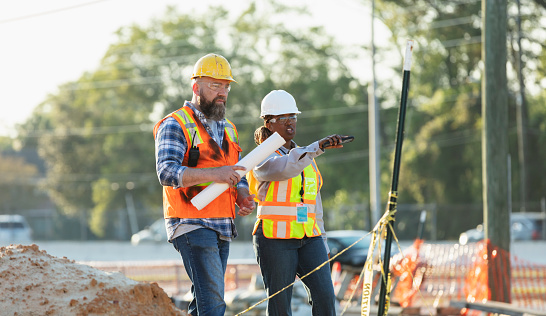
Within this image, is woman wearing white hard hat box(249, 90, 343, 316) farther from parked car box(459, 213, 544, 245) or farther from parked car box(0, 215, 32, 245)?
parked car box(0, 215, 32, 245)

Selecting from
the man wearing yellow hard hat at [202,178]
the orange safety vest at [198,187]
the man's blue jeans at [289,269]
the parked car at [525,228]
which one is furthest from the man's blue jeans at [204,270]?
the parked car at [525,228]

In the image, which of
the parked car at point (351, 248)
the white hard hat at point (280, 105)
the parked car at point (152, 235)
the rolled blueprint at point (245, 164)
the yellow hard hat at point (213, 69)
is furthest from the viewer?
the parked car at point (152, 235)

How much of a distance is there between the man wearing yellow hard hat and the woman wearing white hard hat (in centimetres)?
42

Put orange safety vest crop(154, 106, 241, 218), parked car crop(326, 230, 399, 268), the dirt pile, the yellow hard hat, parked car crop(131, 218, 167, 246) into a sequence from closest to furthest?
the dirt pile
orange safety vest crop(154, 106, 241, 218)
the yellow hard hat
parked car crop(326, 230, 399, 268)
parked car crop(131, 218, 167, 246)

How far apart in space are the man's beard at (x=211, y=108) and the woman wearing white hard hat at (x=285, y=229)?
511 millimetres

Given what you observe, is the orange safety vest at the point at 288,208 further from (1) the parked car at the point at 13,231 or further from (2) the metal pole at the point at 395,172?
(1) the parked car at the point at 13,231

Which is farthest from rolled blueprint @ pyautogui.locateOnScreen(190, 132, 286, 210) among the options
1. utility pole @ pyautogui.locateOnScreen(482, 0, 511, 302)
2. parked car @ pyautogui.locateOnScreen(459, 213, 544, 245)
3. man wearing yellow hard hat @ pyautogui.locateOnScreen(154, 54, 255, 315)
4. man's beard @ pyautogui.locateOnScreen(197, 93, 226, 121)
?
parked car @ pyautogui.locateOnScreen(459, 213, 544, 245)

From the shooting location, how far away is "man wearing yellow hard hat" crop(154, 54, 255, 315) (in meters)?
5.21

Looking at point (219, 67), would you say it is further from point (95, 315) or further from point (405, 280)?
point (405, 280)

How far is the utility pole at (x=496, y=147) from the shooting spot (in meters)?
11.1

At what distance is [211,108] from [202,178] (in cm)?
56

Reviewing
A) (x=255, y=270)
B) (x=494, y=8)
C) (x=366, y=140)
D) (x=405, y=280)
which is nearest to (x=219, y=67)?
(x=494, y=8)

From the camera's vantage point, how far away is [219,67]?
218 inches

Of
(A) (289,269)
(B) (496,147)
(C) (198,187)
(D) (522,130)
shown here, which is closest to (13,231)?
(D) (522,130)
